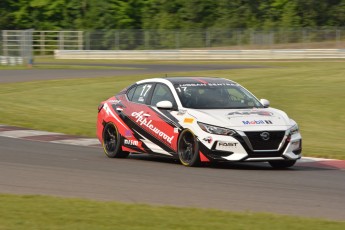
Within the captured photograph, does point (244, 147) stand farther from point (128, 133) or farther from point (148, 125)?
point (128, 133)

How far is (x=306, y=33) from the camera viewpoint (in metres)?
63.1

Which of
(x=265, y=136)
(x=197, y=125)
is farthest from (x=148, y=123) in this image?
(x=265, y=136)

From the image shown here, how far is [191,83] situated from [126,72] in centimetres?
2814

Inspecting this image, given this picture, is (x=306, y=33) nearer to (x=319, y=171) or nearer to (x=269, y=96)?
(x=269, y=96)

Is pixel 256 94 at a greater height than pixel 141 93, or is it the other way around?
pixel 141 93

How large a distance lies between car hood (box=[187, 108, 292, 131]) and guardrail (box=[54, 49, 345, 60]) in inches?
1706

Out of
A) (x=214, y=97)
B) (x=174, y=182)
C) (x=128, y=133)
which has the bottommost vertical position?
(x=128, y=133)

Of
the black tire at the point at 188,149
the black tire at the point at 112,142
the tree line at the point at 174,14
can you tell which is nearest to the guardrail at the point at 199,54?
the tree line at the point at 174,14

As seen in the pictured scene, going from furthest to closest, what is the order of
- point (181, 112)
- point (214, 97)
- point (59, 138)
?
point (59, 138)
point (214, 97)
point (181, 112)

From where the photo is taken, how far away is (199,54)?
60000mm

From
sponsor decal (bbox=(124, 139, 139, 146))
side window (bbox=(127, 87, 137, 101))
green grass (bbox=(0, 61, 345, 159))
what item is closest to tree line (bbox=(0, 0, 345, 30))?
green grass (bbox=(0, 61, 345, 159))

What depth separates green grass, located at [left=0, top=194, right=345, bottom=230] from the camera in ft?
26.2

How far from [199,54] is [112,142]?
45.0m

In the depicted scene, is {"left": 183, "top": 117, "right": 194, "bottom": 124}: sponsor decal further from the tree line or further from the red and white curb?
the tree line
